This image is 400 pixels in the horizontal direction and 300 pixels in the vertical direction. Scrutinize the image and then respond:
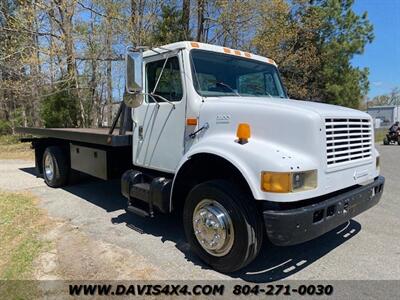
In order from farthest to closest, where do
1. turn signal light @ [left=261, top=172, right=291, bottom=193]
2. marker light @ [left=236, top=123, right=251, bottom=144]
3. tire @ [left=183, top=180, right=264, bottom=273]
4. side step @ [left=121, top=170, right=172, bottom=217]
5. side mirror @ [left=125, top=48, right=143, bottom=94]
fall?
side step @ [left=121, top=170, right=172, bottom=217] < side mirror @ [left=125, top=48, right=143, bottom=94] < marker light @ [left=236, top=123, right=251, bottom=144] < tire @ [left=183, top=180, right=264, bottom=273] < turn signal light @ [left=261, top=172, right=291, bottom=193]

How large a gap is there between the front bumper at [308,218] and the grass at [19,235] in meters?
2.42

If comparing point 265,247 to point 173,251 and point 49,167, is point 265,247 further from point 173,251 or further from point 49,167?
point 49,167

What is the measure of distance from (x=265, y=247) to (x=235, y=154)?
1.52 metres

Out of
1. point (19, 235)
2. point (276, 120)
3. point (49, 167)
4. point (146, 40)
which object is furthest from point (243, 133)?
point (146, 40)

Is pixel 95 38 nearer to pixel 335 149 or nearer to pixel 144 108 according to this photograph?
pixel 144 108

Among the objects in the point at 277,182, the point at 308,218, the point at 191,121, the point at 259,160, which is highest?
the point at 191,121

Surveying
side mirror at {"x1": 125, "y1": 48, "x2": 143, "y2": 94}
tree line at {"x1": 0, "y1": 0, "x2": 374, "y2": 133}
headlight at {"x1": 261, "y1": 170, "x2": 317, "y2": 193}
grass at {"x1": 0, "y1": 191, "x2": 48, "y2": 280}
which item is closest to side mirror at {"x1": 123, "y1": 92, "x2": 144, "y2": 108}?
side mirror at {"x1": 125, "y1": 48, "x2": 143, "y2": 94}

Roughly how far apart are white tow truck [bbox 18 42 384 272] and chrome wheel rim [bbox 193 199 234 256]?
0.04 feet

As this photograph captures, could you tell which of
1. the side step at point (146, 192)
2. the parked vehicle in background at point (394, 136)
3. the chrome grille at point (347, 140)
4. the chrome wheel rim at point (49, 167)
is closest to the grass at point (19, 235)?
the chrome wheel rim at point (49, 167)

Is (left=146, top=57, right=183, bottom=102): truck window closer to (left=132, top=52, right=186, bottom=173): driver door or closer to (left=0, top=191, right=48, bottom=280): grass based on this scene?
(left=132, top=52, right=186, bottom=173): driver door

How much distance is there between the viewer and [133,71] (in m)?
4.02

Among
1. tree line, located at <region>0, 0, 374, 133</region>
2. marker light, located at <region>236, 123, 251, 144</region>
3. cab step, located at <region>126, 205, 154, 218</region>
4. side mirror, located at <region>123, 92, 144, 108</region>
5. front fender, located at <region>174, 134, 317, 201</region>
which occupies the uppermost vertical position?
tree line, located at <region>0, 0, 374, 133</region>

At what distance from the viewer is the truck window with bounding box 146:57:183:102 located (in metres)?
4.36

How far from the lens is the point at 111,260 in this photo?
3.97 metres
